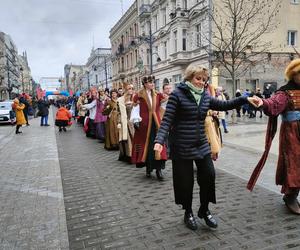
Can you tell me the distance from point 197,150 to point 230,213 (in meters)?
1.11

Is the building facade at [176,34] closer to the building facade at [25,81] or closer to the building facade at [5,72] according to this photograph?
the building facade at [5,72]

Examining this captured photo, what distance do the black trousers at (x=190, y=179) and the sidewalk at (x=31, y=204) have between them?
134 cm

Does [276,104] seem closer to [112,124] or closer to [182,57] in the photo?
[112,124]

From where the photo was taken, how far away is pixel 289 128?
14.2ft

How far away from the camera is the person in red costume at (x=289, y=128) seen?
4191mm

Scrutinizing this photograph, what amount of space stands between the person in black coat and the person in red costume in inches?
19.4

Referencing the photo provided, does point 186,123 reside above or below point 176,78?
below

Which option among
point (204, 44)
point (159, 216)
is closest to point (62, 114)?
point (159, 216)

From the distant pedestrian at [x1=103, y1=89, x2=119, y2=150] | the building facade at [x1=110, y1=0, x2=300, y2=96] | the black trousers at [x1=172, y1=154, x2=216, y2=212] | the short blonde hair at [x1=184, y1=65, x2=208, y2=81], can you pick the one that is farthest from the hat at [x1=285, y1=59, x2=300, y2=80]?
the building facade at [x1=110, y1=0, x2=300, y2=96]

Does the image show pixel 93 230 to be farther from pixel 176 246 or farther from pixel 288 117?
pixel 288 117

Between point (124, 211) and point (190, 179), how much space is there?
1.18 meters

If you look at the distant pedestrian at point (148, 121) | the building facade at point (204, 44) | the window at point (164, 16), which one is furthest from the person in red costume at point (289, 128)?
the window at point (164, 16)

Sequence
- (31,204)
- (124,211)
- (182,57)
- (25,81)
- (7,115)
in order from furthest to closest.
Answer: (25,81), (182,57), (7,115), (31,204), (124,211)

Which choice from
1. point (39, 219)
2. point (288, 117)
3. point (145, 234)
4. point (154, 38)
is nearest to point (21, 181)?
point (39, 219)
